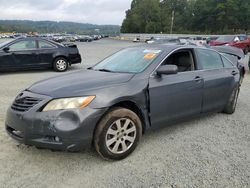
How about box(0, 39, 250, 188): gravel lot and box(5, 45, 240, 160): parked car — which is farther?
box(5, 45, 240, 160): parked car

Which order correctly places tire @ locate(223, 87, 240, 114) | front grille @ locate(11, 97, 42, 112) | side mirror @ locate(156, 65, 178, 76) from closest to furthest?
front grille @ locate(11, 97, 42, 112) < side mirror @ locate(156, 65, 178, 76) < tire @ locate(223, 87, 240, 114)

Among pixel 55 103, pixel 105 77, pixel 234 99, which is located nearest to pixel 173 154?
pixel 105 77

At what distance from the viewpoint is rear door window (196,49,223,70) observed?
510 cm

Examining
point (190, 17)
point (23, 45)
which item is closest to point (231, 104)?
point (23, 45)

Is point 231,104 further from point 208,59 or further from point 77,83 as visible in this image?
point 77,83

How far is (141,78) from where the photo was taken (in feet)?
13.6

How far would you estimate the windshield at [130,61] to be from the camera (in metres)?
4.45

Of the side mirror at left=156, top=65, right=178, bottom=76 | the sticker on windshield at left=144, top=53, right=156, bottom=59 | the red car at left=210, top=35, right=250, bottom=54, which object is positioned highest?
the sticker on windshield at left=144, top=53, right=156, bottom=59

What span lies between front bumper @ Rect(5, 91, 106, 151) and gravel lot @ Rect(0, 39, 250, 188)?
34cm

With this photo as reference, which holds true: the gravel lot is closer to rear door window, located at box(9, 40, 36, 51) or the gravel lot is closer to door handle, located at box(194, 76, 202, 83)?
door handle, located at box(194, 76, 202, 83)

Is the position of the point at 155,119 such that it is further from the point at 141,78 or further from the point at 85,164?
the point at 85,164

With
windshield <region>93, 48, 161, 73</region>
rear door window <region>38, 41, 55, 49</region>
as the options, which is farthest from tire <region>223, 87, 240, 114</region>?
rear door window <region>38, 41, 55, 49</region>

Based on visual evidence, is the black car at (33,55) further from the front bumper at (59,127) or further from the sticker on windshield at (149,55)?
the front bumper at (59,127)

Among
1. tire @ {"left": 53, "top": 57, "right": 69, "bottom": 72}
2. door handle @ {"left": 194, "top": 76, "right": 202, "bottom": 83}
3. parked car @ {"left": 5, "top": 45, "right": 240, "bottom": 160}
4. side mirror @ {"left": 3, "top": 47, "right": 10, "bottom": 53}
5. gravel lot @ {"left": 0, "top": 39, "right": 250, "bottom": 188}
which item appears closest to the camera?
gravel lot @ {"left": 0, "top": 39, "right": 250, "bottom": 188}
